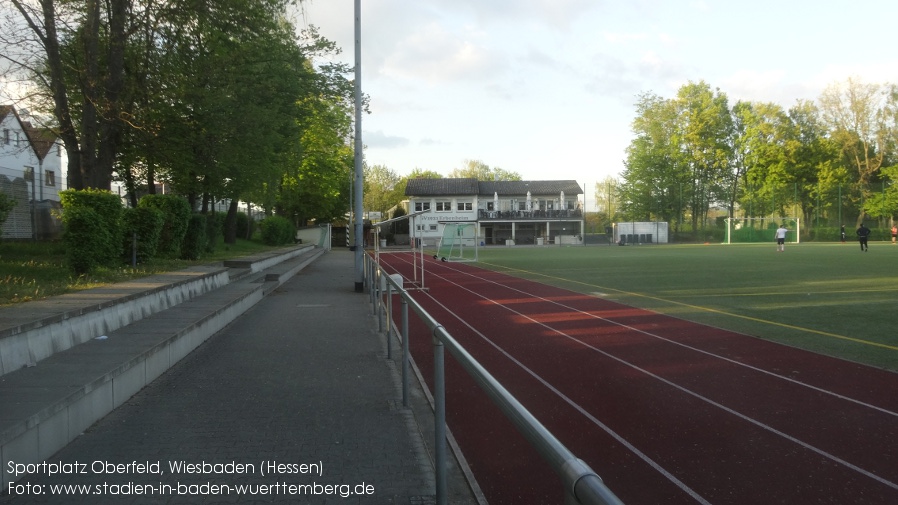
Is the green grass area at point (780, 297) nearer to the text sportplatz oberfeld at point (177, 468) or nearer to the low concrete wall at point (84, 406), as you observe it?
the text sportplatz oberfeld at point (177, 468)

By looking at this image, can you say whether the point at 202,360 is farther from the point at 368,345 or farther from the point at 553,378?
the point at 553,378

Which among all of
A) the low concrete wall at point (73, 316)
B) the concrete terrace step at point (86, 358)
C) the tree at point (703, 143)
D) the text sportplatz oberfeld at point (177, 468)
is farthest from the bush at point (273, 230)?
the tree at point (703, 143)

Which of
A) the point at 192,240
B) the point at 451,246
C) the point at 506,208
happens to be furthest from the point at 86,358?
the point at 506,208

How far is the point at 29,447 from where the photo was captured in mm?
4289

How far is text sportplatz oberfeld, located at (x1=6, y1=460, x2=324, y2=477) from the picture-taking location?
435 cm

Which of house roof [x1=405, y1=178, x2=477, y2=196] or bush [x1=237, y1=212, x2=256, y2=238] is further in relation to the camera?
house roof [x1=405, y1=178, x2=477, y2=196]

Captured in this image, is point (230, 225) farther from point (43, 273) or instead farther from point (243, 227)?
point (43, 273)

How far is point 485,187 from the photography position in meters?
83.1

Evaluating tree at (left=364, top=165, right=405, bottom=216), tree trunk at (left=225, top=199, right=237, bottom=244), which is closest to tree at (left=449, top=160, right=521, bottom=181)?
tree at (left=364, top=165, right=405, bottom=216)

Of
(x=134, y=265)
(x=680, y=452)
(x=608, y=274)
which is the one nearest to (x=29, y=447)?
(x=680, y=452)

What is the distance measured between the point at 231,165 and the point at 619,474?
19684mm

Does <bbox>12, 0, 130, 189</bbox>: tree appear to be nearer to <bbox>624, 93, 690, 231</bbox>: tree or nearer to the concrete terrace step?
the concrete terrace step

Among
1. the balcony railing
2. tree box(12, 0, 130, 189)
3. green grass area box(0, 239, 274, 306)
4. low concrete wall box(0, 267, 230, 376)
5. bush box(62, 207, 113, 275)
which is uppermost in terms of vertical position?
tree box(12, 0, 130, 189)

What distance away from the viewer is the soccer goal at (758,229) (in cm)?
6444
